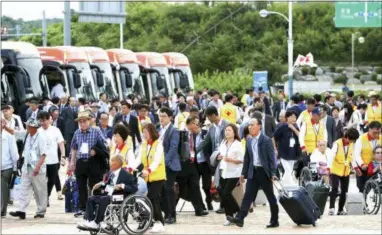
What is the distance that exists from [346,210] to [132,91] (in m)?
28.0

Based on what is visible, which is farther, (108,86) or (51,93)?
(108,86)

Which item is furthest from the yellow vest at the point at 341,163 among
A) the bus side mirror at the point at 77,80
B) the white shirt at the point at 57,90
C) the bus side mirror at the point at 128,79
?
the bus side mirror at the point at 128,79

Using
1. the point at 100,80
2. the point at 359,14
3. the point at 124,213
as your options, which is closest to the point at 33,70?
the point at 100,80

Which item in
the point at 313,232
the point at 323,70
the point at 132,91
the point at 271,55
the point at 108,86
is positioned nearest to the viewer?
the point at 313,232

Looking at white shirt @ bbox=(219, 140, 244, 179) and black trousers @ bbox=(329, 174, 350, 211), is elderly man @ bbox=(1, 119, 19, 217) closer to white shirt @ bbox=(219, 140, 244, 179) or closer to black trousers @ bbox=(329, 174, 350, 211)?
white shirt @ bbox=(219, 140, 244, 179)

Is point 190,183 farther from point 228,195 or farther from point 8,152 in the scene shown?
point 8,152

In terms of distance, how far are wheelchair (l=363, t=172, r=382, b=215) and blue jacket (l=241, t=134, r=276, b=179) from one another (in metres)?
3.33

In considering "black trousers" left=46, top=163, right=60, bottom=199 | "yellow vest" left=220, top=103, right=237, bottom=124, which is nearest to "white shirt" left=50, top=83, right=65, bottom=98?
"yellow vest" left=220, top=103, right=237, bottom=124

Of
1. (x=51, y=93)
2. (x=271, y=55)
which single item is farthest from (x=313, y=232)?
(x=271, y=55)

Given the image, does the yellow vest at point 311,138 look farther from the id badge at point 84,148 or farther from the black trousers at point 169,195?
the id badge at point 84,148

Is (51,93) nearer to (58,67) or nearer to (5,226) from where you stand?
(58,67)

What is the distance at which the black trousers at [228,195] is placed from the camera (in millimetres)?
18547

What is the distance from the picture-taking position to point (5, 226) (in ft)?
60.4

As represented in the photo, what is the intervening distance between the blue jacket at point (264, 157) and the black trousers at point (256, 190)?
8 cm
